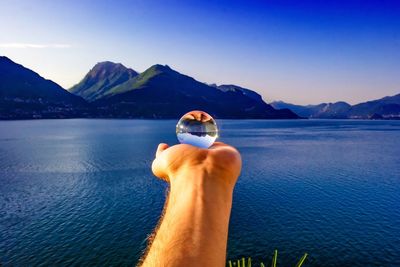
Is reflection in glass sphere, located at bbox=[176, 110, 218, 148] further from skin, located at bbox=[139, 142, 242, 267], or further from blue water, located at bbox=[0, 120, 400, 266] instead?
blue water, located at bbox=[0, 120, 400, 266]

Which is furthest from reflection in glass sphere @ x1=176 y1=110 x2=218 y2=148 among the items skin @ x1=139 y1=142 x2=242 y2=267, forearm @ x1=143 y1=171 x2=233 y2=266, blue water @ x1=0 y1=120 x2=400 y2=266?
blue water @ x1=0 y1=120 x2=400 y2=266

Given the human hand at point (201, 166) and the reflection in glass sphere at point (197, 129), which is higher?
the reflection in glass sphere at point (197, 129)

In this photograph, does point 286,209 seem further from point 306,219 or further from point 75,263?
point 75,263

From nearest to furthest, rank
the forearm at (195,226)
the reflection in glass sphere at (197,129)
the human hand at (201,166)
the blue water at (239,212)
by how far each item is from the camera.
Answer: the forearm at (195,226) → the human hand at (201,166) → the reflection in glass sphere at (197,129) → the blue water at (239,212)

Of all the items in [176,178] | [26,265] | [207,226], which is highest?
[176,178]

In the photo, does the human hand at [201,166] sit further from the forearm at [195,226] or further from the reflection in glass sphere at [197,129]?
the reflection in glass sphere at [197,129]

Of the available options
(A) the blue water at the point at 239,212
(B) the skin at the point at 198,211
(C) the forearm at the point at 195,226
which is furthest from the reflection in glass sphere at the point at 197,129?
(A) the blue water at the point at 239,212

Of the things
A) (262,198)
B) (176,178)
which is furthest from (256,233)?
(176,178)
